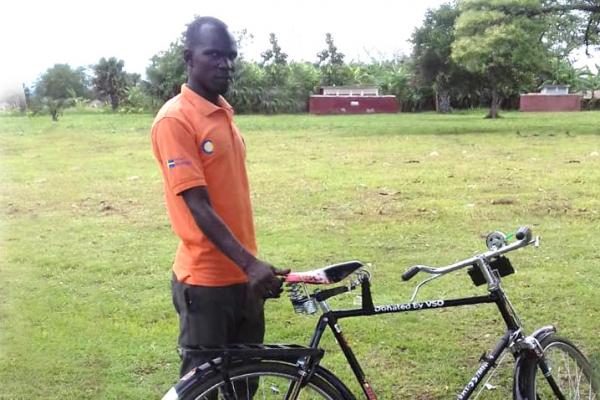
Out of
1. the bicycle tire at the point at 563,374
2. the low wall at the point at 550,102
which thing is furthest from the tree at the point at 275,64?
the bicycle tire at the point at 563,374

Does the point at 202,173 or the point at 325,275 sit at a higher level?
the point at 202,173

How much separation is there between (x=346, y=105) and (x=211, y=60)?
124 feet

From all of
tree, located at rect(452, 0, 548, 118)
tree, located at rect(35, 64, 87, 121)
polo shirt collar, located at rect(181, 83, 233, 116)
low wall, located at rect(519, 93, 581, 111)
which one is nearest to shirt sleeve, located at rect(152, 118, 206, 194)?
polo shirt collar, located at rect(181, 83, 233, 116)

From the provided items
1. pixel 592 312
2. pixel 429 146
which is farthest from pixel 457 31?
pixel 592 312

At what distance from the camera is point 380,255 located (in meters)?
6.59

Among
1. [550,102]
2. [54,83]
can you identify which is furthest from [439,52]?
[54,83]

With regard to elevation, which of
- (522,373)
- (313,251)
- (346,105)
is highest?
(522,373)

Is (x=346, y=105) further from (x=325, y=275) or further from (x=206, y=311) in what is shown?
(x=325, y=275)

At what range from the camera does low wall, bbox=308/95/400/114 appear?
39625 mm

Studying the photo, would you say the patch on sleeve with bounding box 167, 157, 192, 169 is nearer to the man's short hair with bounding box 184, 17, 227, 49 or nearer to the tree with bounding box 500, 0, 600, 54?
the man's short hair with bounding box 184, 17, 227, 49

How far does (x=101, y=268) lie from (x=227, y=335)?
4015mm

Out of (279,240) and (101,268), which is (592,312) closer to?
(279,240)

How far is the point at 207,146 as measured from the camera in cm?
238

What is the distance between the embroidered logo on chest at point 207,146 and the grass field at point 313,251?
1573mm
